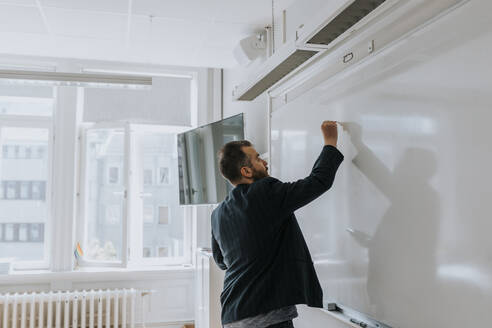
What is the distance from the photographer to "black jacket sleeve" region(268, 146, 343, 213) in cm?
159

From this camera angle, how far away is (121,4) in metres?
3.08

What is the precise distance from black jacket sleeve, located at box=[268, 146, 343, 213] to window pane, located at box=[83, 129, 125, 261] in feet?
10.5

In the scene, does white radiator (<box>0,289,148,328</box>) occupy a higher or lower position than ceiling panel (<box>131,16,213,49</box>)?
lower

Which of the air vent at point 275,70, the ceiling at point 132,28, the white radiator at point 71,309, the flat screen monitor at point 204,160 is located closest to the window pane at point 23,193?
the white radiator at point 71,309

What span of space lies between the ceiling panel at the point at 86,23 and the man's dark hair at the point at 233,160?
194 centimetres

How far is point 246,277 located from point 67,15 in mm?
2486

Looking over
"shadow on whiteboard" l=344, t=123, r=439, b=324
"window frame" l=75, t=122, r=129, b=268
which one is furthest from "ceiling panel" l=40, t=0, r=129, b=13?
"shadow on whiteboard" l=344, t=123, r=439, b=324

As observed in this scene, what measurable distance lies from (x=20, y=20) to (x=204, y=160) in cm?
172

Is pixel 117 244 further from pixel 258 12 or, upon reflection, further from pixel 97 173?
pixel 258 12

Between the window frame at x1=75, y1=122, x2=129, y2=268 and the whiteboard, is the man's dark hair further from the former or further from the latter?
the window frame at x1=75, y1=122, x2=129, y2=268

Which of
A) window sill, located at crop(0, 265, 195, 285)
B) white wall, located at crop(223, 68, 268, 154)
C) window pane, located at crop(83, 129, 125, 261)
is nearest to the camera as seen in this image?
white wall, located at crop(223, 68, 268, 154)

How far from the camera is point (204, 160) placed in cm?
387

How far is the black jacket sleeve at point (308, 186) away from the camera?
5.22 ft

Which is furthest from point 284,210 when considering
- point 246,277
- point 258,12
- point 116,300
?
point 116,300
